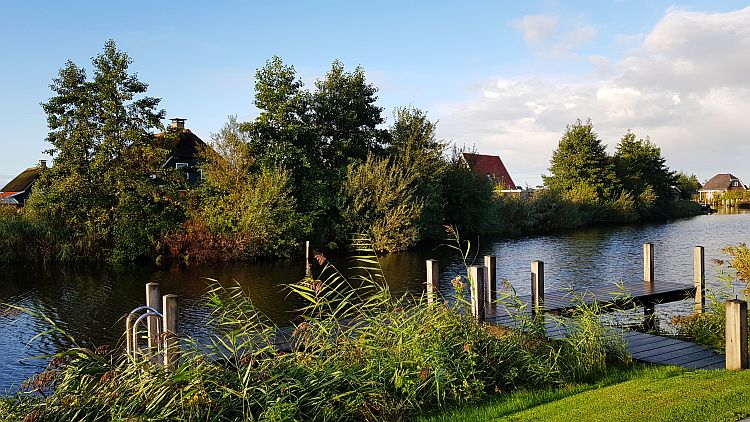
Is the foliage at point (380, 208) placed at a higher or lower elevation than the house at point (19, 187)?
lower

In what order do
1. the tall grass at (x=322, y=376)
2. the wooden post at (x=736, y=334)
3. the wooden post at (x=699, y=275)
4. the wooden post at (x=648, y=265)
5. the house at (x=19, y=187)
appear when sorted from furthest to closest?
the house at (x=19, y=187) → the wooden post at (x=648, y=265) → the wooden post at (x=699, y=275) → the wooden post at (x=736, y=334) → the tall grass at (x=322, y=376)

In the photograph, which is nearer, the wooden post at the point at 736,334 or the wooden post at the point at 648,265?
the wooden post at the point at 736,334

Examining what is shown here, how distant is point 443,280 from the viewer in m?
19.6

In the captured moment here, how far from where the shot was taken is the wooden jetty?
7.21 m

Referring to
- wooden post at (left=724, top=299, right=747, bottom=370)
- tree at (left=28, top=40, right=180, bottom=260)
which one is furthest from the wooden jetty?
tree at (left=28, top=40, right=180, bottom=260)

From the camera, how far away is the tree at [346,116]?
110ft

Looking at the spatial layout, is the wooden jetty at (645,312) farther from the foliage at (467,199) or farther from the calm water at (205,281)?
the foliage at (467,199)

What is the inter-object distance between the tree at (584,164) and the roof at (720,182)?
214ft

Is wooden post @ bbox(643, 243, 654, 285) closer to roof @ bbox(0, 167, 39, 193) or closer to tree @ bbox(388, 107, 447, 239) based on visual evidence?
tree @ bbox(388, 107, 447, 239)

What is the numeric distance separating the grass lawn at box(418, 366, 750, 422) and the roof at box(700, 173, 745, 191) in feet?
383

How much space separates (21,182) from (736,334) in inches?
2518

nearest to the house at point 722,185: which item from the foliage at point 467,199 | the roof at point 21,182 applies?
the foliage at point 467,199

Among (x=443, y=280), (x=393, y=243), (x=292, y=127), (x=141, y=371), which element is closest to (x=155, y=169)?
(x=292, y=127)

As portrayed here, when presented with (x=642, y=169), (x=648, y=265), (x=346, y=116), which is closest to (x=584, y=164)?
(x=642, y=169)
